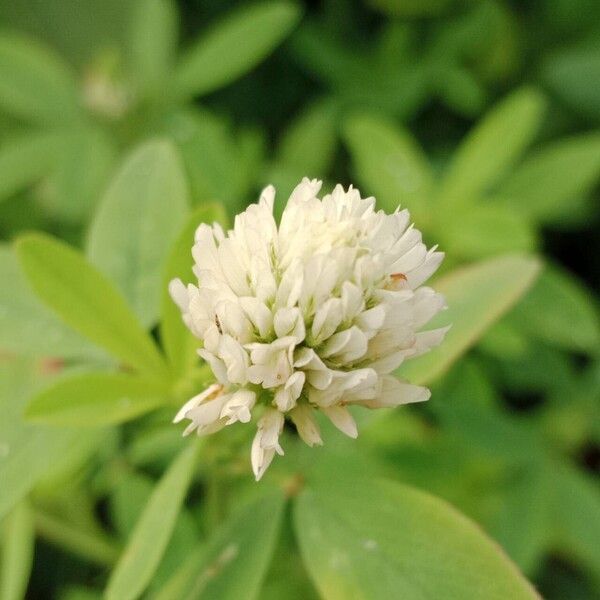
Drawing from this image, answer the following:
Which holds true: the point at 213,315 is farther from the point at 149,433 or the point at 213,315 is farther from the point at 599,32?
the point at 599,32

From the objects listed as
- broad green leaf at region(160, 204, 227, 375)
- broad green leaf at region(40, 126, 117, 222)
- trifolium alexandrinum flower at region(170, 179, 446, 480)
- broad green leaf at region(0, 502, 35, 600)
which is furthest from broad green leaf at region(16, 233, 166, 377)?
broad green leaf at region(40, 126, 117, 222)

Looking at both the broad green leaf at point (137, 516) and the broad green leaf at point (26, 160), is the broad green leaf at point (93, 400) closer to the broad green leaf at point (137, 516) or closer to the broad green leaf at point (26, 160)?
the broad green leaf at point (137, 516)

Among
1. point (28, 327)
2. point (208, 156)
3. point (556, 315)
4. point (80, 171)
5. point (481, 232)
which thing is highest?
point (28, 327)

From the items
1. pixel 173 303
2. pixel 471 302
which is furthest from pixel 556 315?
pixel 173 303

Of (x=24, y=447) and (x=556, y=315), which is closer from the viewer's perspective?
(x=24, y=447)

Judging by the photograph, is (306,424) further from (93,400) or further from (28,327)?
(28,327)

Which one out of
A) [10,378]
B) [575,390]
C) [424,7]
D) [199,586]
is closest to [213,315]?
[199,586]
